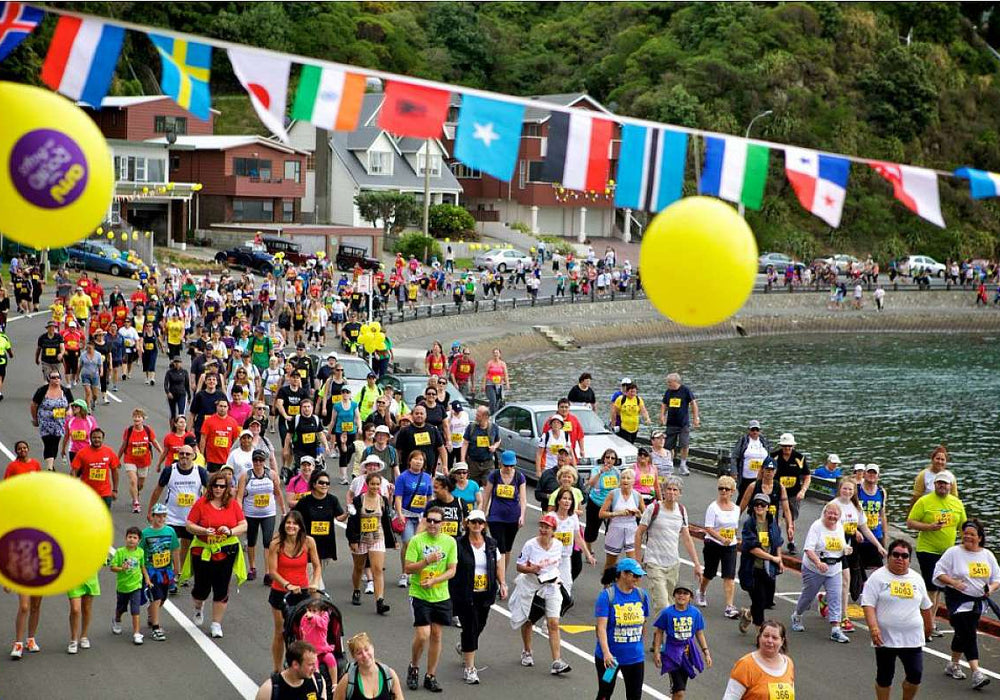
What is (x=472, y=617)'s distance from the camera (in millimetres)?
11578

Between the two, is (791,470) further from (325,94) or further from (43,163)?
(43,163)

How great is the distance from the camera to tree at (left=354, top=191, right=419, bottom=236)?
245 ft

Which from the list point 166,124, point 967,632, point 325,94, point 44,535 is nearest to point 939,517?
point 967,632

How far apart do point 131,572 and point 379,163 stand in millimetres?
69965

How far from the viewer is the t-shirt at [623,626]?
33.8 feet

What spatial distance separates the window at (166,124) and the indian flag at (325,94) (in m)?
68.0

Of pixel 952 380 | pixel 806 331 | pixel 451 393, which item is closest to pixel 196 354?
pixel 451 393

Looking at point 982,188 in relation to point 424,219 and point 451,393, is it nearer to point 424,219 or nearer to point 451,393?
point 451,393

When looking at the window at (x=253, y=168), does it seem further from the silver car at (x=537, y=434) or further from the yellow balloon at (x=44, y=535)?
the yellow balloon at (x=44, y=535)

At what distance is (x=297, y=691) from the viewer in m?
8.36

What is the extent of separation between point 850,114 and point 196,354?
269ft

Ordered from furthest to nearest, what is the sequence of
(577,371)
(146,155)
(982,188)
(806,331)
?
(146,155) < (806,331) < (577,371) < (982,188)

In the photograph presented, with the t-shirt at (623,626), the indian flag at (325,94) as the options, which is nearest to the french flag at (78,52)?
the indian flag at (325,94)

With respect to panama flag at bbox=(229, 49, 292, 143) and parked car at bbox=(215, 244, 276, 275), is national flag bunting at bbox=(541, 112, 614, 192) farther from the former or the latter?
parked car at bbox=(215, 244, 276, 275)
